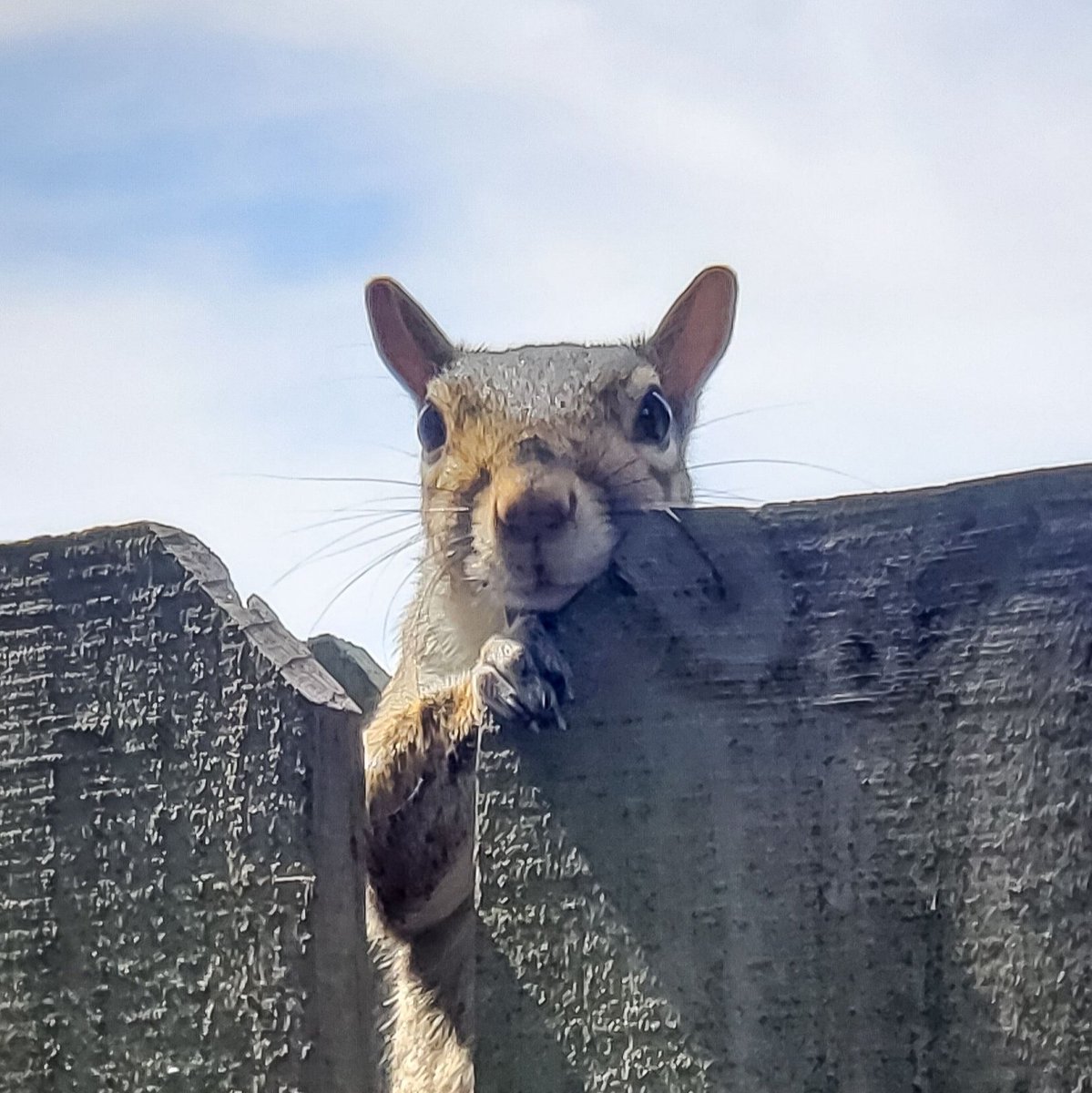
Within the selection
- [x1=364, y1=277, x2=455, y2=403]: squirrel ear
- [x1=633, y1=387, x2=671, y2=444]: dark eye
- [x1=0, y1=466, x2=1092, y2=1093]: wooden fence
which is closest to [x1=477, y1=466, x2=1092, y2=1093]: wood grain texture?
[x1=0, y1=466, x2=1092, y2=1093]: wooden fence

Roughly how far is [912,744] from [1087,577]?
5.4 inches

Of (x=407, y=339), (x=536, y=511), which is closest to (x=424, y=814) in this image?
(x=536, y=511)

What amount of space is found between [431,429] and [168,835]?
2.93 ft

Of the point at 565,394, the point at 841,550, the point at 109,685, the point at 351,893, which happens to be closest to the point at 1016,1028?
the point at 841,550

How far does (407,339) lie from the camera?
2.06 meters

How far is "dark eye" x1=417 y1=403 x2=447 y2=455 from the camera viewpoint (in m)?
1.82

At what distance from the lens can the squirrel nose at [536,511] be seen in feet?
4.50

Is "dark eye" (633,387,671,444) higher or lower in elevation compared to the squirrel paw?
higher

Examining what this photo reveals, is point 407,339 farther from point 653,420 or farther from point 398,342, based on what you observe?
point 653,420

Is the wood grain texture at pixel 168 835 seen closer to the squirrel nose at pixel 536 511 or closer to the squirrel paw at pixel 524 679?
the squirrel paw at pixel 524 679

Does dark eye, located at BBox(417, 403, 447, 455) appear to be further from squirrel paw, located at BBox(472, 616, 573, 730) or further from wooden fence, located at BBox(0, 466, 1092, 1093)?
wooden fence, located at BBox(0, 466, 1092, 1093)

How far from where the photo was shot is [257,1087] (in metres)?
0.95

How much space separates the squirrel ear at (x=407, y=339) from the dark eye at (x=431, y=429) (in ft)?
0.59

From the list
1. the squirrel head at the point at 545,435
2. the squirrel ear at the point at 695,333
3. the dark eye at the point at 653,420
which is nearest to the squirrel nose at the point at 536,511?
the squirrel head at the point at 545,435
